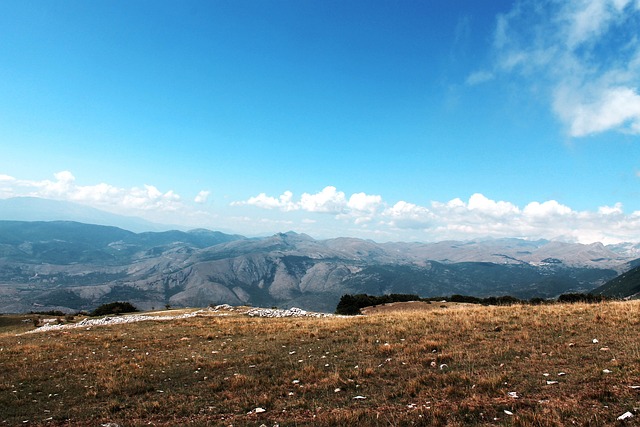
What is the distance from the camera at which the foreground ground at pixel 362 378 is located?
875 cm

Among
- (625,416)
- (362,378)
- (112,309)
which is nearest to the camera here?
(625,416)

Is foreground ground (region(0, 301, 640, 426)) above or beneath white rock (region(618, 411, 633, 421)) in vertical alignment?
beneath

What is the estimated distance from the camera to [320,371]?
518 inches

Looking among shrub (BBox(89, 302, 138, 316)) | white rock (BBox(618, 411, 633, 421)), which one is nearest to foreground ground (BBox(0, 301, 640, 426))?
white rock (BBox(618, 411, 633, 421))

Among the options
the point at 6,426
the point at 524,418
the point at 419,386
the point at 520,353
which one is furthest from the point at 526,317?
the point at 6,426

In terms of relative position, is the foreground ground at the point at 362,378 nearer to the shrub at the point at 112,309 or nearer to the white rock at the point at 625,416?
the white rock at the point at 625,416

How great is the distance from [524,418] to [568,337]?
33.8 ft

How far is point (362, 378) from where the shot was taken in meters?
12.2

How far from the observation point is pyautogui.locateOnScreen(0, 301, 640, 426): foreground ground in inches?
344

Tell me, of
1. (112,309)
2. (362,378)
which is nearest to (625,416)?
(362,378)

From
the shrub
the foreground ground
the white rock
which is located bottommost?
the shrub

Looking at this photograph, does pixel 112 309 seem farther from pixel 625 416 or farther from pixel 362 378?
pixel 625 416

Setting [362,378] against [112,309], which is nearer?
[362,378]

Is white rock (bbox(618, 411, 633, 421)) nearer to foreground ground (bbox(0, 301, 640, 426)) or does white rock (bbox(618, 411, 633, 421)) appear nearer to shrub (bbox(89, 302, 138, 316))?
foreground ground (bbox(0, 301, 640, 426))
